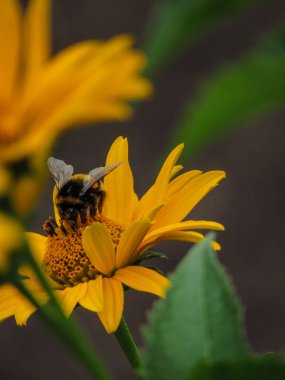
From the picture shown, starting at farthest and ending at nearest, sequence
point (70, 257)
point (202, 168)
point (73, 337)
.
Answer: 1. point (202, 168)
2. point (70, 257)
3. point (73, 337)

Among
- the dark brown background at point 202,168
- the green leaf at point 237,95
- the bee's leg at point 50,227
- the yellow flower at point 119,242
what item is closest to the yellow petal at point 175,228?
the yellow flower at point 119,242

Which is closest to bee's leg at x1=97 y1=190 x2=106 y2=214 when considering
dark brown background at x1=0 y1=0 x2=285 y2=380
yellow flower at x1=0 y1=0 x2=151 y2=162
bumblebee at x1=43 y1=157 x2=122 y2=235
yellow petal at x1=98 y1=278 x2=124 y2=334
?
bumblebee at x1=43 y1=157 x2=122 y2=235

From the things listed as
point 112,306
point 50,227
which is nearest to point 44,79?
point 112,306

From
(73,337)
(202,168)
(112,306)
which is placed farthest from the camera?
(202,168)

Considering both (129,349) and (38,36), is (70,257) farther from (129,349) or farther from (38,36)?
(38,36)

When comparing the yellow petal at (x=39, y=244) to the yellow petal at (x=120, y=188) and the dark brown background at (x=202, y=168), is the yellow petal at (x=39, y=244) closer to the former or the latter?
the yellow petal at (x=120, y=188)

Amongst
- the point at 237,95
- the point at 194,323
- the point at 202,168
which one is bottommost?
the point at 202,168
